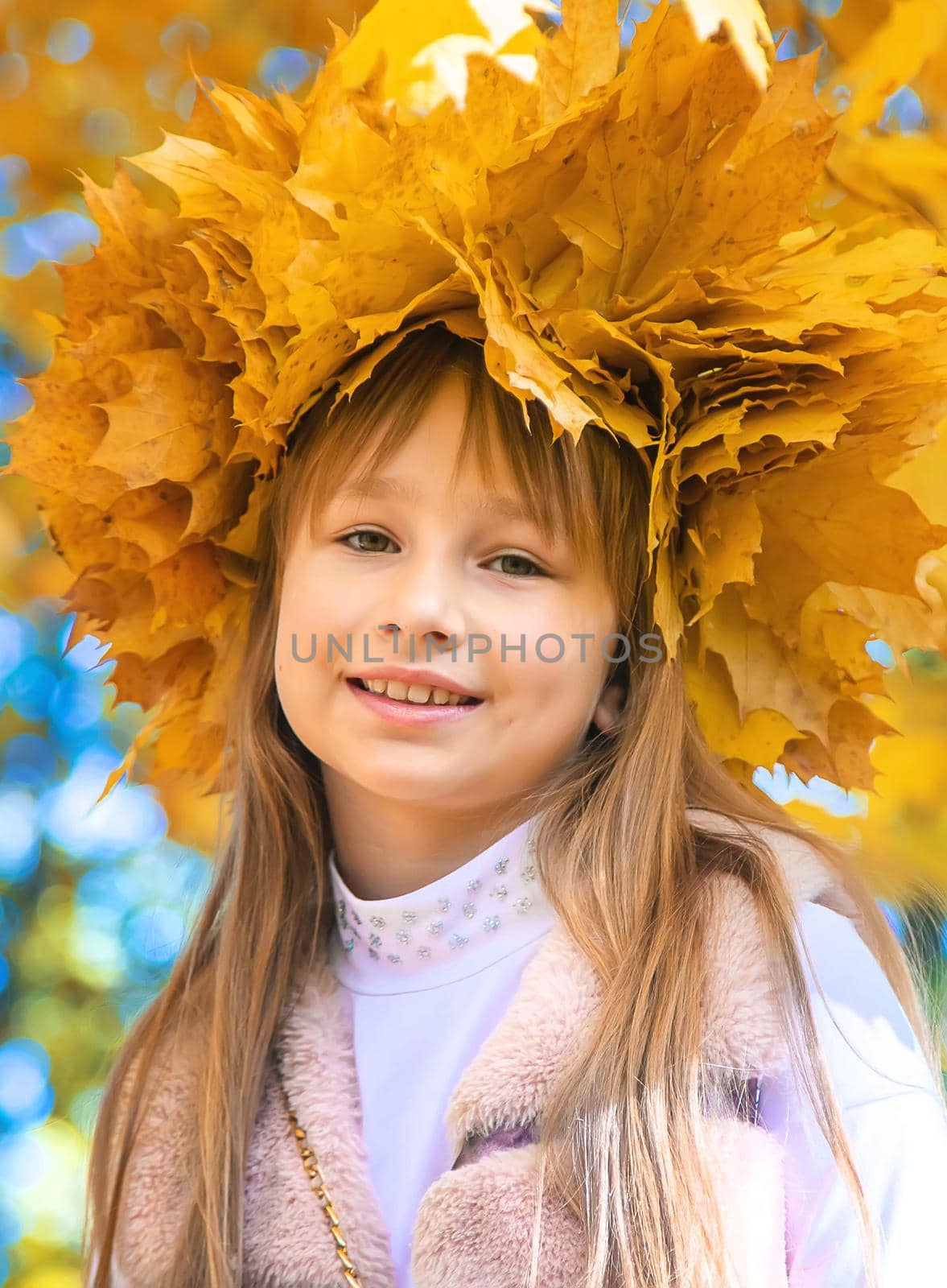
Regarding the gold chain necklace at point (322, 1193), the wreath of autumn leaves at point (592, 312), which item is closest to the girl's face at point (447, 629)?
the wreath of autumn leaves at point (592, 312)

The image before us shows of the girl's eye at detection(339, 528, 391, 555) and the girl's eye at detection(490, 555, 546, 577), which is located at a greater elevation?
the girl's eye at detection(339, 528, 391, 555)

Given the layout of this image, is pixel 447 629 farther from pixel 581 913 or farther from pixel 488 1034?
pixel 488 1034

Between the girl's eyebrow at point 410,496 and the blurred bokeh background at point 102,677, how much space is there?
469mm

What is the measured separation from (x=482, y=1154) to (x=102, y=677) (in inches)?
70.0

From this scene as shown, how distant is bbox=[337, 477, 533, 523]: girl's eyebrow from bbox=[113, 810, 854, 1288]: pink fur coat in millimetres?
396

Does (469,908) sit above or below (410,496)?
below

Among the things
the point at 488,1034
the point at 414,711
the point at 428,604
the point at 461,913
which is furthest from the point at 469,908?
the point at 428,604

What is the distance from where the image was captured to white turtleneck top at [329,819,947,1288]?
44.6 inches

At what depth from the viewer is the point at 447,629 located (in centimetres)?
130

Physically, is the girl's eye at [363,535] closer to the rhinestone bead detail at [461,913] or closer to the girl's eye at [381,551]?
the girl's eye at [381,551]

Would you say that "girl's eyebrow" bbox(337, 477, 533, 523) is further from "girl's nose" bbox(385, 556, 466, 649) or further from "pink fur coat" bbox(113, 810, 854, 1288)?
"pink fur coat" bbox(113, 810, 854, 1288)

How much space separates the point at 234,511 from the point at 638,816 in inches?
25.1

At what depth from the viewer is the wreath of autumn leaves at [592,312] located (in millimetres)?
1285

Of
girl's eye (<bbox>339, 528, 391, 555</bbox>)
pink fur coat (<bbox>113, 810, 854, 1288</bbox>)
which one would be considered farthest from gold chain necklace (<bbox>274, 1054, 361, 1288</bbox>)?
girl's eye (<bbox>339, 528, 391, 555</bbox>)
